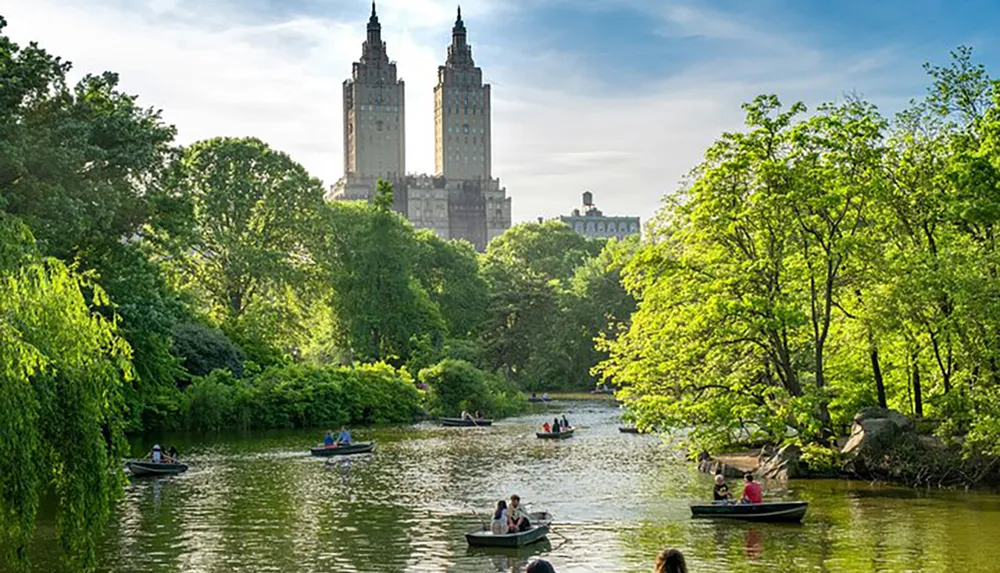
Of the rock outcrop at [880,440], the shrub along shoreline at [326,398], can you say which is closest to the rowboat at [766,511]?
the rock outcrop at [880,440]

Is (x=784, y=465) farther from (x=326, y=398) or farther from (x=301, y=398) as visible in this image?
(x=326, y=398)

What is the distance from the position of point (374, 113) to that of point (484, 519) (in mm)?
168937

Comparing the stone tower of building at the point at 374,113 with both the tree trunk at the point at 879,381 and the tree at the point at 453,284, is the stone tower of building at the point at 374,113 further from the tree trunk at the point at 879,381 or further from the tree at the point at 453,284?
the tree trunk at the point at 879,381

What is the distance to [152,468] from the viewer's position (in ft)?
119

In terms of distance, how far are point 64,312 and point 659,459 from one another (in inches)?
1098

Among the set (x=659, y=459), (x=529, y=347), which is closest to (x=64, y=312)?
(x=659, y=459)

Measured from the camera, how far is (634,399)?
36.2 meters

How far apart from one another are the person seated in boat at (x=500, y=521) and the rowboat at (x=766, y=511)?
5.56 meters

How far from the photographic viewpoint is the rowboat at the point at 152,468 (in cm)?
3594

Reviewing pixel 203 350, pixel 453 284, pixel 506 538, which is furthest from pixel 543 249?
pixel 506 538

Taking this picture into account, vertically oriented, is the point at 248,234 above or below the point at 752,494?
above

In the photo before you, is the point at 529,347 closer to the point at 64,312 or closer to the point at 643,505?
the point at 643,505

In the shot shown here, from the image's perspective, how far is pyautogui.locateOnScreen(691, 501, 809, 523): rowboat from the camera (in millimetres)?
26578

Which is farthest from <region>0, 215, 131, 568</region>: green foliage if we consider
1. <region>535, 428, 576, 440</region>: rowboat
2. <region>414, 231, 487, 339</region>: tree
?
<region>414, 231, 487, 339</region>: tree
